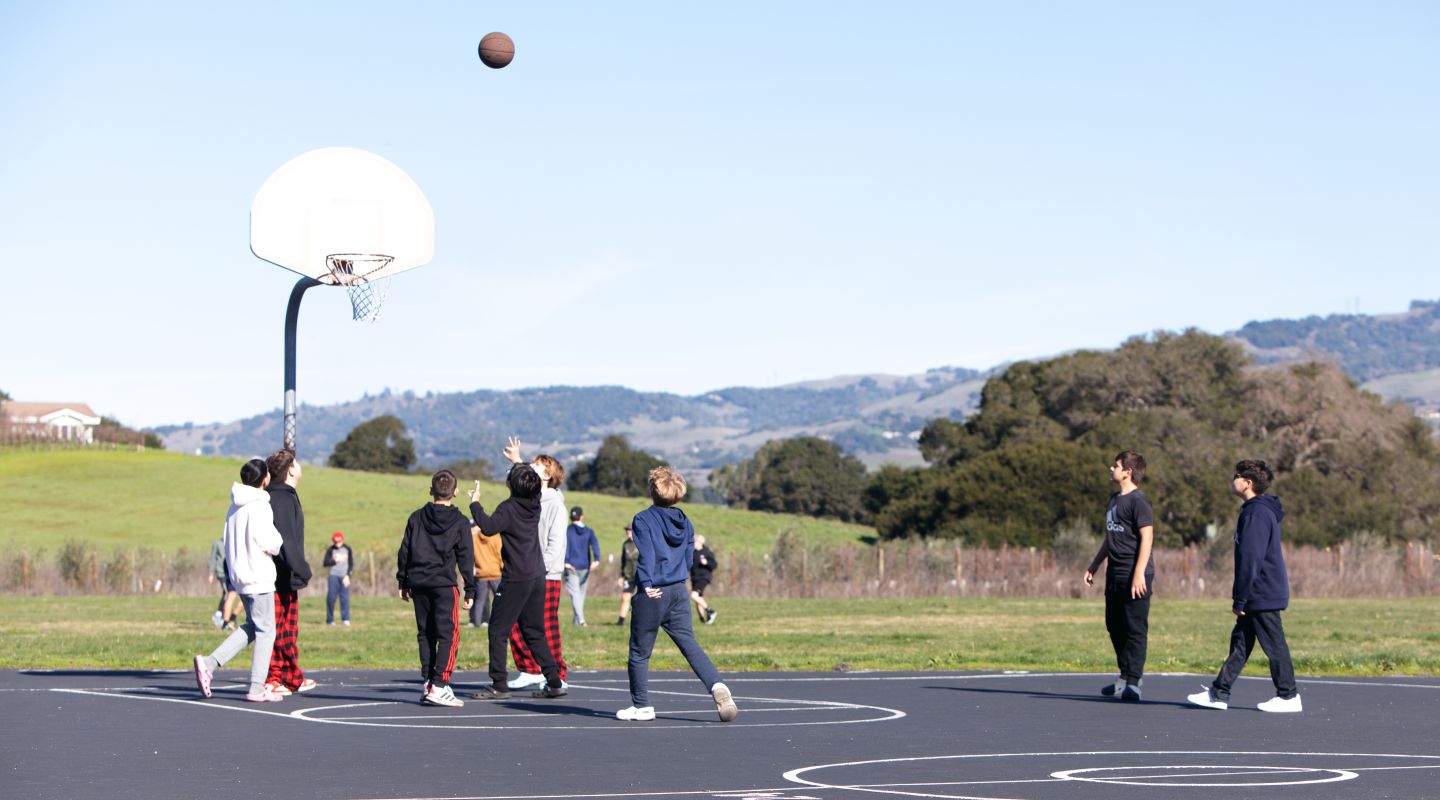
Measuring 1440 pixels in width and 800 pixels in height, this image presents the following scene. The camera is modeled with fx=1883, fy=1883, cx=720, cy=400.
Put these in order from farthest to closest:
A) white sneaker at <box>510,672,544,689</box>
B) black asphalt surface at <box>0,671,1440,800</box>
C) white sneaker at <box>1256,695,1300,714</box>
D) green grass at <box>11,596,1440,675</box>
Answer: green grass at <box>11,596,1440,675</box> < white sneaker at <box>510,672,544,689</box> < white sneaker at <box>1256,695,1300,714</box> < black asphalt surface at <box>0,671,1440,800</box>

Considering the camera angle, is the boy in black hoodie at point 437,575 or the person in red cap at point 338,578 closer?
the boy in black hoodie at point 437,575

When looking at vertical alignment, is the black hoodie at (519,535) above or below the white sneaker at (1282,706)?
above

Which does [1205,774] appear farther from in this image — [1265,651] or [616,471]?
[616,471]

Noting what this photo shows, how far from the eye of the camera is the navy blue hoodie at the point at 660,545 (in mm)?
12844

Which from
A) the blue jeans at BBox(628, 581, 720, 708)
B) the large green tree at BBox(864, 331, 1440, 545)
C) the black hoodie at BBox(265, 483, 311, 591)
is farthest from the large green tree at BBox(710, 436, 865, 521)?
the blue jeans at BBox(628, 581, 720, 708)

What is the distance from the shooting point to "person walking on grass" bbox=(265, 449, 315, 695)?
Answer: 1443cm

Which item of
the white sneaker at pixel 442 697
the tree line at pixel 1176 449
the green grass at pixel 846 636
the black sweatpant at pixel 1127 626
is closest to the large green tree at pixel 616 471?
the tree line at pixel 1176 449

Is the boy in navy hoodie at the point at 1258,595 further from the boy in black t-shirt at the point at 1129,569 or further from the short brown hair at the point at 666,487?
the short brown hair at the point at 666,487

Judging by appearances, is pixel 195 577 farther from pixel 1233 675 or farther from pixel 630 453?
pixel 630 453

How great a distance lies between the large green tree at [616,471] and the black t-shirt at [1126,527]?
117 meters

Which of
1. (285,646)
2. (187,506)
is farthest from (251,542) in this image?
(187,506)

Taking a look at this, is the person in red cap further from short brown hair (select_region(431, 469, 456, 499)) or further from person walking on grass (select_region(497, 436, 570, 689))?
short brown hair (select_region(431, 469, 456, 499))

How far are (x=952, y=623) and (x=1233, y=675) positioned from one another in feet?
55.1

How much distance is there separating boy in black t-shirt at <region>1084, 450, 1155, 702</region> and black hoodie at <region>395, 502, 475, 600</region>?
15.7ft
